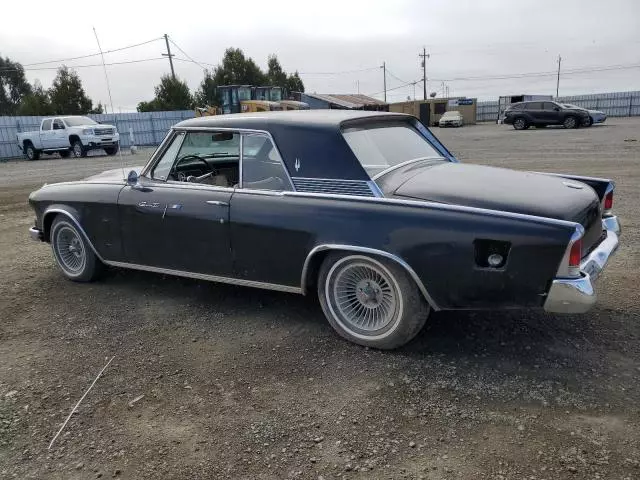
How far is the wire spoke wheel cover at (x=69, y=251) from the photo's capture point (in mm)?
4625

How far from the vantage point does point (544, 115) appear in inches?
1008

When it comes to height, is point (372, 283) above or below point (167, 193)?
below

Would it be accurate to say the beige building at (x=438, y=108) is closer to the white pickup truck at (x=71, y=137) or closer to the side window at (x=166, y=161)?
the white pickup truck at (x=71, y=137)

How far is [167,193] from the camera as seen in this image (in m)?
3.93

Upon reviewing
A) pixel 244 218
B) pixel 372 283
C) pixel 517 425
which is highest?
pixel 244 218

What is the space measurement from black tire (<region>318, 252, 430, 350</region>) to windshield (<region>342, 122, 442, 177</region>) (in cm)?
60

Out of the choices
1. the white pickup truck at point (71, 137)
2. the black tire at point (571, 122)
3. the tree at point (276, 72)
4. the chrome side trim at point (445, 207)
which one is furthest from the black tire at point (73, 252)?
the tree at point (276, 72)

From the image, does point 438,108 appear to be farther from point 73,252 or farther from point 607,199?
point 73,252

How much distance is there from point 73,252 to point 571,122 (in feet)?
83.4

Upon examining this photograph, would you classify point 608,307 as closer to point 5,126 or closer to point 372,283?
point 372,283

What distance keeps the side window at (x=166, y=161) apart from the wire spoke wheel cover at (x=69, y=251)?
3.37 feet

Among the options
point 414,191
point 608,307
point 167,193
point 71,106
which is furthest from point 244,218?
point 71,106

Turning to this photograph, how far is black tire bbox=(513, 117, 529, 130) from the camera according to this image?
1035 inches

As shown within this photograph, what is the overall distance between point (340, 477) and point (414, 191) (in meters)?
1.67
